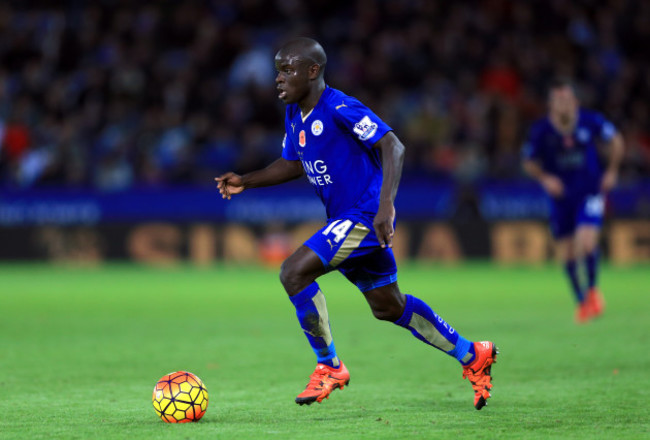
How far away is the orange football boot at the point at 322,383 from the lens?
5.41 m

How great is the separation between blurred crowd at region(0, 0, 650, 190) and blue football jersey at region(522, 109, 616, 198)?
749 centimetres

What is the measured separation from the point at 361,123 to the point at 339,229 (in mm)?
587

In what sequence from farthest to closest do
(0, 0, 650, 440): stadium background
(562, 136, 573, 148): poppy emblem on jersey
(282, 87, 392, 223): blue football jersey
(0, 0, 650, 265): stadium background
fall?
(0, 0, 650, 265): stadium background
(0, 0, 650, 440): stadium background
(562, 136, 573, 148): poppy emblem on jersey
(282, 87, 392, 223): blue football jersey

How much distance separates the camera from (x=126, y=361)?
7.65 m

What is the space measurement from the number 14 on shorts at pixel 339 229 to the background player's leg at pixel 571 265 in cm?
541

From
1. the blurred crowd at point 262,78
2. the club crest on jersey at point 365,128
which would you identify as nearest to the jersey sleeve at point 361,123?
the club crest on jersey at point 365,128

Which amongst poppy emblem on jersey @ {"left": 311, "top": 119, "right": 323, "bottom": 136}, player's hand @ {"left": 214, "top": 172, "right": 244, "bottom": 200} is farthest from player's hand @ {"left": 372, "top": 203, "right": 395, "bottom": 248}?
player's hand @ {"left": 214, "top": 172, "right": 244, "bottom": 200}

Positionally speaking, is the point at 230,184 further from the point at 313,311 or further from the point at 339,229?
the point at 313,311

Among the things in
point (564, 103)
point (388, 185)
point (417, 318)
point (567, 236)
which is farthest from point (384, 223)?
point (567, 236)

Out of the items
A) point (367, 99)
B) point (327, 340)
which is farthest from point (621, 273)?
point (327, 340)

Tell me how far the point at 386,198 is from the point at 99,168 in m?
14.3

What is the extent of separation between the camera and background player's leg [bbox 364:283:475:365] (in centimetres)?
568

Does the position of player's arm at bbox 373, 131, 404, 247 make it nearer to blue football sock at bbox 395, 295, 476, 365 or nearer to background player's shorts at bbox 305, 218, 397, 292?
background player's shorts at bbox 305, 218, 397, 292

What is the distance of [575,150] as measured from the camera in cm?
1050
